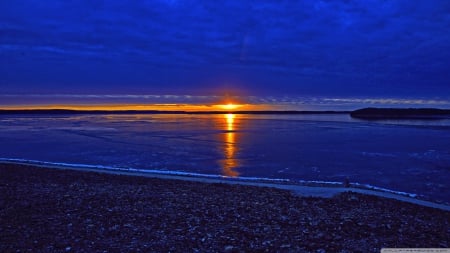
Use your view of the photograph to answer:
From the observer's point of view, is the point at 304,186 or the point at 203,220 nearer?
the point at 203,220

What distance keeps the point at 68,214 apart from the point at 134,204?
169cm

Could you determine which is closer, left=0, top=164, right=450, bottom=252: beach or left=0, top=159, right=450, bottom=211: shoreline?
left=0, top=164, right=450, bottom=252: beach

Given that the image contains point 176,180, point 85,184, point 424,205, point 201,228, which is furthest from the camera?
point 176,180

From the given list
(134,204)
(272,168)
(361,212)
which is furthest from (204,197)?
(272,168)

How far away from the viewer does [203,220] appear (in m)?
7.77

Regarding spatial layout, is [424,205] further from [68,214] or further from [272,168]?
[68,214]

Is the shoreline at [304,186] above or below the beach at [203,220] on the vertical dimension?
below

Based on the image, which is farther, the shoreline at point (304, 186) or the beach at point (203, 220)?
the shoreline at point (304, 186)

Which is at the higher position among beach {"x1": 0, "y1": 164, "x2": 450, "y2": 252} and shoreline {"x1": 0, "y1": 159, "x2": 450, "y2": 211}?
beach {"x1": 0, "y1": 164, "x2": 450, "y2": 252}

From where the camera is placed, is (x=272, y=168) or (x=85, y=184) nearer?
(x=85, y=184)

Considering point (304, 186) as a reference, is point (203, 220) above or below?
above

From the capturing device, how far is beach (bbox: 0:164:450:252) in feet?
21.0

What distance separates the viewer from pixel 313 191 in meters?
11.4

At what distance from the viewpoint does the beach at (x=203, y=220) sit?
21.0ft
